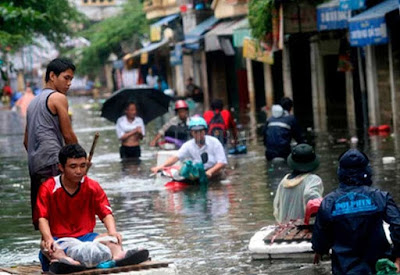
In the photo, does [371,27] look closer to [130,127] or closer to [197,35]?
[130,127]

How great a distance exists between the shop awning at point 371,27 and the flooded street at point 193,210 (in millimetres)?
2097

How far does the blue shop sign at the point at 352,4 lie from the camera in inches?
938

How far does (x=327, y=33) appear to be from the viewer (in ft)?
107

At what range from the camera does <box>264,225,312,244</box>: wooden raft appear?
998 cm

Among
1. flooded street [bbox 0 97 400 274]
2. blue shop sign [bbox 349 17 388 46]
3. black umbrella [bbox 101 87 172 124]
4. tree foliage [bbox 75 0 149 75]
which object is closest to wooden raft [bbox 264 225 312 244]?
flooded street [bbox 0 97 400 274]

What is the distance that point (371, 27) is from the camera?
2319 cm

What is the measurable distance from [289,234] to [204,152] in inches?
252

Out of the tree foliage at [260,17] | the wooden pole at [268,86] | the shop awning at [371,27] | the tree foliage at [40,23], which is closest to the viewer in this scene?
the shop awning at [371,27]

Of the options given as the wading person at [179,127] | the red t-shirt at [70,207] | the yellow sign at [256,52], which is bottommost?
the wading person at [179,127]

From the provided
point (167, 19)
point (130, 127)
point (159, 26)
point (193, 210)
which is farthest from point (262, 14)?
point (159, 26)

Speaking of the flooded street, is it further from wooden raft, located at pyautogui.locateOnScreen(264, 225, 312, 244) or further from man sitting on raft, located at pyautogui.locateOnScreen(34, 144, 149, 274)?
man sitting on raft, located at pyautogui.locateOnScreen(34, 144, 149, 274)

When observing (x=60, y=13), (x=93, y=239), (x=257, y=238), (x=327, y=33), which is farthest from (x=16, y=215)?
(x=60, y=13)

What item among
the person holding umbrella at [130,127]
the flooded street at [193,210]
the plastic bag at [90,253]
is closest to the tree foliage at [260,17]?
the flooded street at [193,210]

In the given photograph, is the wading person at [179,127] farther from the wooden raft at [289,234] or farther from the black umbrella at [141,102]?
the wooden raft at [289,234]
